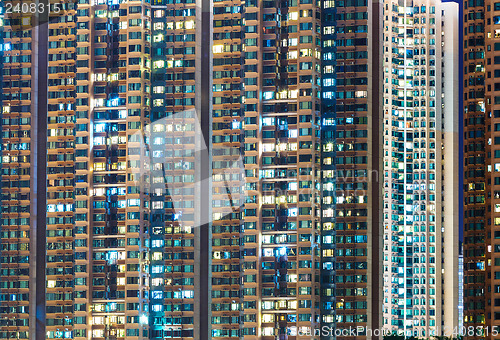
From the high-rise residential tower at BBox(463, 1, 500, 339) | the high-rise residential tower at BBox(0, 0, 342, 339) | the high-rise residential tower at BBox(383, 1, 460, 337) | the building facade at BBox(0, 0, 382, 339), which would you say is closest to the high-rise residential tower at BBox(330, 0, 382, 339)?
the building facade at BBox(0, 0, 382, 339)

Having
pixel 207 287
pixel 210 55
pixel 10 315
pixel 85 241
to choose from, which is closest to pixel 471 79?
pixel 210 55

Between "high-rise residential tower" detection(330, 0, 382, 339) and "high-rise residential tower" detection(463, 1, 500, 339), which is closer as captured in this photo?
"high-rise residential tower" detection(330, 0, 382, 339)

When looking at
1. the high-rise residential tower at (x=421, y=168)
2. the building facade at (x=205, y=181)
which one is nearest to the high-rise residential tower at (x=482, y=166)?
the building facade at (x=205, y=181)

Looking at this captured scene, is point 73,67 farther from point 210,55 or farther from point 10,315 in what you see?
point 10,315

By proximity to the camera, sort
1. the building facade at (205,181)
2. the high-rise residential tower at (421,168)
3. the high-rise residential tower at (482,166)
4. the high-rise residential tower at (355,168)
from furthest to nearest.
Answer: the high-rise residential tower at (421,168)
the high-rise residential tower at (482,166)
the building facade at (205,181)
the high-rise residential tower at (355,168)
